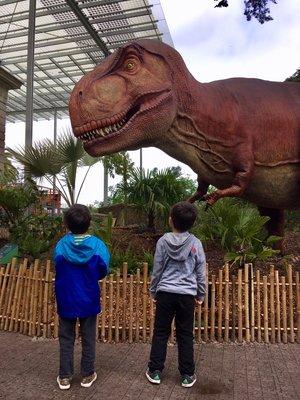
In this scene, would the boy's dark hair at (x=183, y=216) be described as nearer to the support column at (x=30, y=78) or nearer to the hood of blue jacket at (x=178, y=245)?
the hood of blue jacket at (x=178, y=245)

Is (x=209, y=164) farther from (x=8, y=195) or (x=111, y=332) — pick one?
(x=8, y=195)

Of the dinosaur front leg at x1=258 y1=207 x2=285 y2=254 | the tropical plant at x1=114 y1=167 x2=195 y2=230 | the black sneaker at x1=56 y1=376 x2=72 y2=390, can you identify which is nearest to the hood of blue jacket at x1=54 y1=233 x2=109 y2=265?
the black sneaker at x1=56 y1=376 x2=72 y2=390

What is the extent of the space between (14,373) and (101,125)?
1.86 metres

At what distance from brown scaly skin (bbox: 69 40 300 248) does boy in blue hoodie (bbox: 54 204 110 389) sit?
0.73 metres

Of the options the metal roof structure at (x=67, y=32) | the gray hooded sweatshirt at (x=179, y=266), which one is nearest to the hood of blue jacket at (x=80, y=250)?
the gray hooded sweatshirt at (x=179, y=266)

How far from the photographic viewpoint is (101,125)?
3.25 metres

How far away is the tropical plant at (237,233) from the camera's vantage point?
5.35m

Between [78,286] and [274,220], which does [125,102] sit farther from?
[274,220]

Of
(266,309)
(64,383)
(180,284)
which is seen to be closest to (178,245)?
(180,284)

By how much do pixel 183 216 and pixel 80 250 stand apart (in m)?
0.68

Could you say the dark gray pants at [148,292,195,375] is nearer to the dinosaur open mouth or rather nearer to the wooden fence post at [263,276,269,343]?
the dinosaur open mouth

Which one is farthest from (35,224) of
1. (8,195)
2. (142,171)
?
(142,171)

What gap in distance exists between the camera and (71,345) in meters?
2.91

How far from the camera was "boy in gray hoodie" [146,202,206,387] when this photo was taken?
9.29ft
